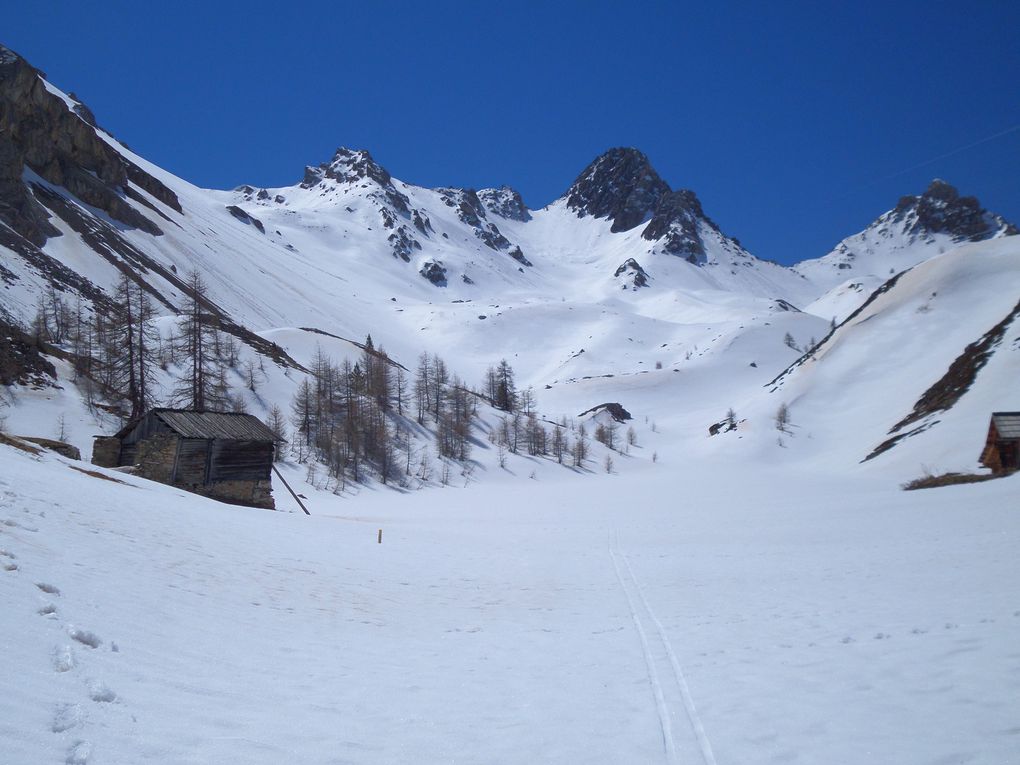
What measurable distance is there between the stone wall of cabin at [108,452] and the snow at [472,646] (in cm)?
1417

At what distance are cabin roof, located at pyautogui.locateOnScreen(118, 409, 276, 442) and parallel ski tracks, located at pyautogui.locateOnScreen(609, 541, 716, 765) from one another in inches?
980

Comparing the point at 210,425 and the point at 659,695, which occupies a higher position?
the point at 210,425

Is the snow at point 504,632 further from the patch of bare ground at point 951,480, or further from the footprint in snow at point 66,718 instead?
the patch of bare ground at point 951,480

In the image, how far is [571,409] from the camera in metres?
136

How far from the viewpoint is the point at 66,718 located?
189 inches

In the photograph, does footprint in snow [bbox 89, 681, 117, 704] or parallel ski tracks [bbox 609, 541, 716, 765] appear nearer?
footprint in snow [bbox 89, 681, 117, 704]

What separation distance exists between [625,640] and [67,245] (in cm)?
9669

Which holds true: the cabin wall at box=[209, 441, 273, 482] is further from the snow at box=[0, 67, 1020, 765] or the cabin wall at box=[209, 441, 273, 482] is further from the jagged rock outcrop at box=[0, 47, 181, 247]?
the jagged rock outcrop at box=[0, 47, 181, 247]

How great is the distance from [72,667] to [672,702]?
20.8 feet

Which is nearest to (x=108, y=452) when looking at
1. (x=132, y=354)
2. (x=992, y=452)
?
(x=132, y=354)

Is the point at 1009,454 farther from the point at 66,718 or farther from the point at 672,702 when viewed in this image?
the point at 66,718

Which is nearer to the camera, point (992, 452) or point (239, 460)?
point (239, 460)

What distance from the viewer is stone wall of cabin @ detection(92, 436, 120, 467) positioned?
3114 cm

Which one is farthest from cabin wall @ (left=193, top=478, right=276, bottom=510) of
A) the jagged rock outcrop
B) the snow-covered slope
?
the jagged rock outcrop
